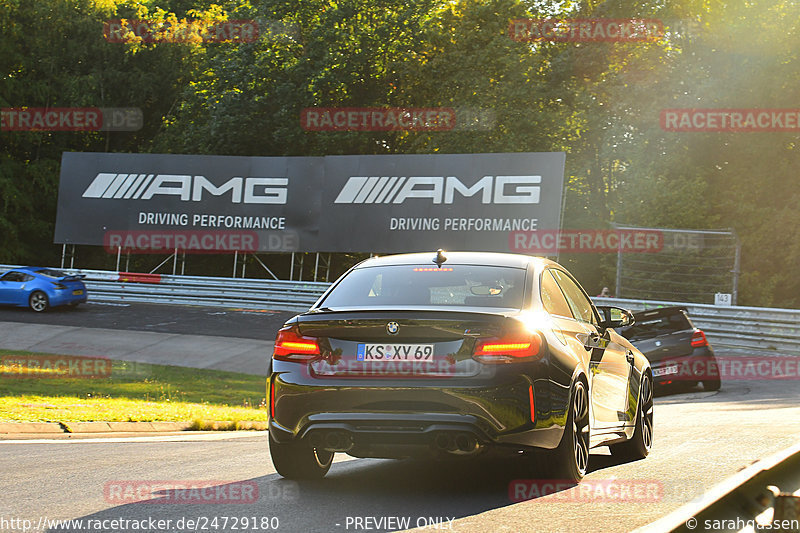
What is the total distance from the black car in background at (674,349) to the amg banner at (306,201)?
495 inches

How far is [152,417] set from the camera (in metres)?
12.0

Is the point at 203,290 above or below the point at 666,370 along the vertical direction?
above

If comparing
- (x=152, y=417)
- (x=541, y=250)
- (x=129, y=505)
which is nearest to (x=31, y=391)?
(x=152, y=417)

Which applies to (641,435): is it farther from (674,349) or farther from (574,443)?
(674,349)

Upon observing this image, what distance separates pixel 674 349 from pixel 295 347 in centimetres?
1218

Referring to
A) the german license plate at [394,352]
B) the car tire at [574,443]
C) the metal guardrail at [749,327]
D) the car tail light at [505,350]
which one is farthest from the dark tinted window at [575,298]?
the metal guardrail at [749,327]

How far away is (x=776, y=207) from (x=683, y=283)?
45.5 ft

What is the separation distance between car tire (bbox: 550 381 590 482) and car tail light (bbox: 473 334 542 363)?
1.95 feet

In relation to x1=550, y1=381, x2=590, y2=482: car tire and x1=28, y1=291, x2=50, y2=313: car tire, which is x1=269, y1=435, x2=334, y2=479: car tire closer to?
x1=550, y1=381, x2=590, y2=482: car tire

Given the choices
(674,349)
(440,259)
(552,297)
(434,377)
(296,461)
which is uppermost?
(440,259)

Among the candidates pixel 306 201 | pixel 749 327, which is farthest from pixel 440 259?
pixel 306 201

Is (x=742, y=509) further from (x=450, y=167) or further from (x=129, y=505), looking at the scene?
(x=450, y=167)

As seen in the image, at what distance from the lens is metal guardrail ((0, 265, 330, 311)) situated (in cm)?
3241

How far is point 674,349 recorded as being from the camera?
57.5ft
